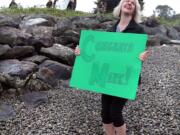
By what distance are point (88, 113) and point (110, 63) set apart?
7.06ft

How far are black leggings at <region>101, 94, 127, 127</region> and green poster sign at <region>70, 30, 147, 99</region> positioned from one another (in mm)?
103

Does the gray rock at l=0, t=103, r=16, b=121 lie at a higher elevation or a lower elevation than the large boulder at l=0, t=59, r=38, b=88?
lower

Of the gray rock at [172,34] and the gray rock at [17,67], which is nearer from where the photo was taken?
the gray rock at [17,67]

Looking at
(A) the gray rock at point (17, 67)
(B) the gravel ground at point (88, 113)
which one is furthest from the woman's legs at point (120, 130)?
(A) the gray rock at point (17, 67)

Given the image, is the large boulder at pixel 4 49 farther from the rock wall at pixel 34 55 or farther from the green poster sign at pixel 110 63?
the green poster sign at pixel 110 63

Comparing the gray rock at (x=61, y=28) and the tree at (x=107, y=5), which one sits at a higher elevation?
the tree at (x=107, y=5)

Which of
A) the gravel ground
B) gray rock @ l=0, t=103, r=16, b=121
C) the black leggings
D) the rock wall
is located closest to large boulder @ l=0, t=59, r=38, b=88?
the rock wall

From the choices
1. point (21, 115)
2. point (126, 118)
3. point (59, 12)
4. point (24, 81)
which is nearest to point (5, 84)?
point (24, 81)

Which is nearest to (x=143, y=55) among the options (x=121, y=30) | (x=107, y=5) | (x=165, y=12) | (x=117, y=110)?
(x=121, y=30)

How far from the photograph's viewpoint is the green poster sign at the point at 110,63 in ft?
16.8

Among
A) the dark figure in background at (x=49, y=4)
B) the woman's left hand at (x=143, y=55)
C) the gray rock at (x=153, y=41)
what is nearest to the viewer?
the woman's left hand at (x=143, y=55)

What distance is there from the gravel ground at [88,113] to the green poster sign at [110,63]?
1.30 m

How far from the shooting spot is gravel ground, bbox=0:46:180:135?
653cm

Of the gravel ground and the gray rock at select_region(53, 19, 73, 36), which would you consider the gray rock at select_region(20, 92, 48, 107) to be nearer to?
the gravel ground
